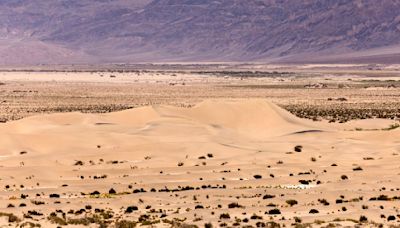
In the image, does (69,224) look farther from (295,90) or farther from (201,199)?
(295,90)

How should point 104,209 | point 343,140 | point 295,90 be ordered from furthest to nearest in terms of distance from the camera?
point 295,90, point 343,140, point 104,209

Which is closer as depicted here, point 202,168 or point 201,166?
point 202,168

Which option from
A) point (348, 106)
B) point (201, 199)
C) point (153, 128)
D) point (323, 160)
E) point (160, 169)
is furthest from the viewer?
point (348, 106)

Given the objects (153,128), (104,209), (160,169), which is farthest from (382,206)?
(153,128)

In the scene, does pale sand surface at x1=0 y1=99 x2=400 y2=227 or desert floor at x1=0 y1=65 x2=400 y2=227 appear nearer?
desert floor at x1=0 y1=65 x2=400 y2=227

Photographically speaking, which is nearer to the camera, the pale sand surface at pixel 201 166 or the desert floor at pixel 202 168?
the desert floor at pixel 202 168
